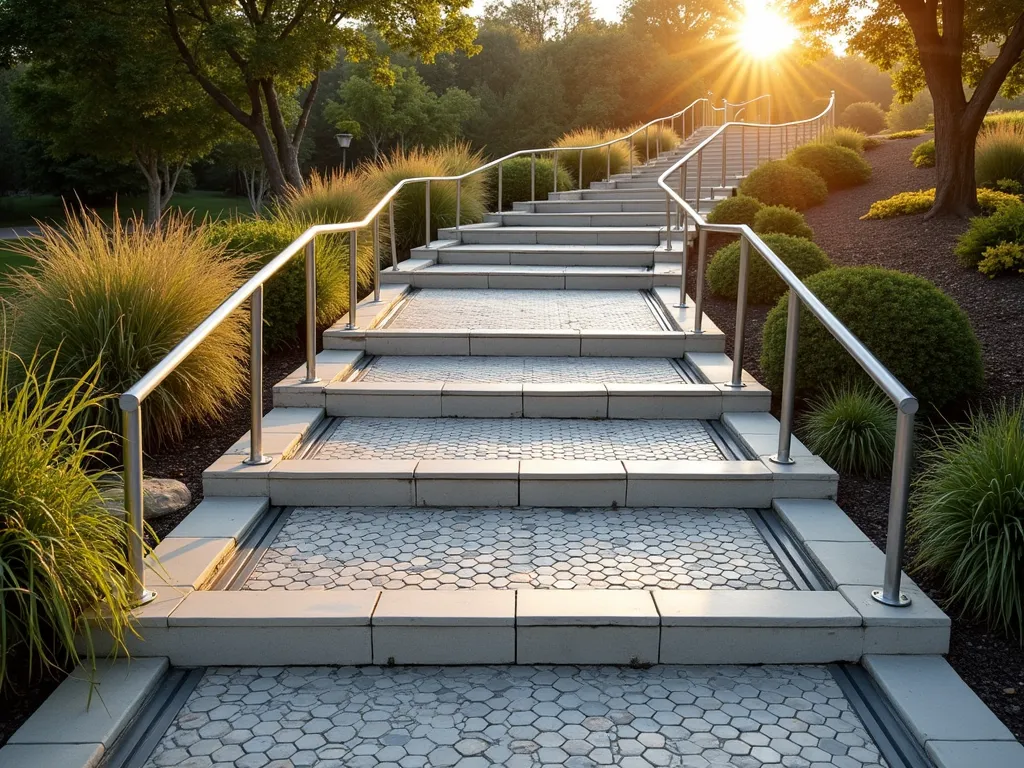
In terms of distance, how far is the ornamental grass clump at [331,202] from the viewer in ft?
30.3

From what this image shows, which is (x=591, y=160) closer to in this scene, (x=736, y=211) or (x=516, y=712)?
(x=736, y=211)

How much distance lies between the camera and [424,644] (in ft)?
10.2

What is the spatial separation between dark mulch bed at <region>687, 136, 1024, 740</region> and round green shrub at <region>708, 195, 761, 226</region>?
0.84 metres

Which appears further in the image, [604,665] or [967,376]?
[967,376]

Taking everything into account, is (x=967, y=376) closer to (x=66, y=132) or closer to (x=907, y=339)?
(x=907, y=339)

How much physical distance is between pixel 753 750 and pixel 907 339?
344 centimetres

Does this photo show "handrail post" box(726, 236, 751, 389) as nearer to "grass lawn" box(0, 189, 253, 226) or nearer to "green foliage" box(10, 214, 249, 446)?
"green foliage" box(10, 214, 249, 446)

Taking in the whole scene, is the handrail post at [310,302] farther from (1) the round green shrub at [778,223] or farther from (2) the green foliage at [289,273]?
(1) the round green shrub at [778,223]

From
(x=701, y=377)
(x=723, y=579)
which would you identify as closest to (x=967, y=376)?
(x=701, y=377)

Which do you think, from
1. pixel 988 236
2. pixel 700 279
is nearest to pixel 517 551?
pixel 700 279

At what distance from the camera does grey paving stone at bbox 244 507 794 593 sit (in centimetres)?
348

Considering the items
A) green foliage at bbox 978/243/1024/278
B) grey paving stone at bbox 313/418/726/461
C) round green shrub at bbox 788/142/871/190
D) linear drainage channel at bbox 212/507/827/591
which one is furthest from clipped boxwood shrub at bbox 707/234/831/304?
round green shrub at bbox 788/142/871/190

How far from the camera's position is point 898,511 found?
10.1 ft

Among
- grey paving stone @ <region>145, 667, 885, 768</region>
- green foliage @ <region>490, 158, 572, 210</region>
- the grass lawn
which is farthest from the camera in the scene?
the grass lawn
